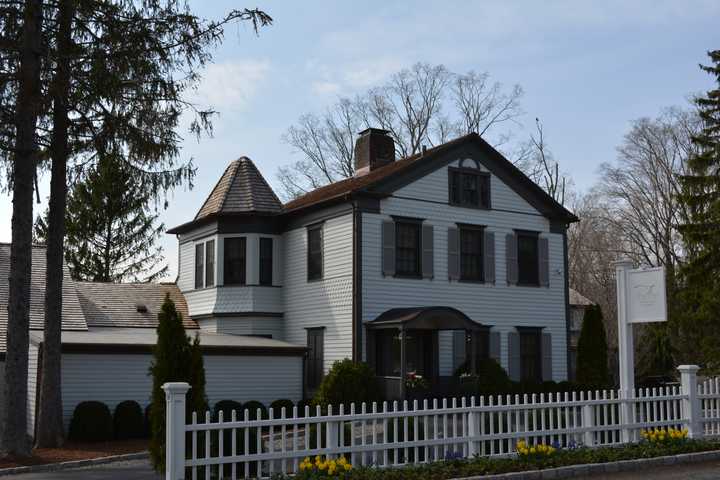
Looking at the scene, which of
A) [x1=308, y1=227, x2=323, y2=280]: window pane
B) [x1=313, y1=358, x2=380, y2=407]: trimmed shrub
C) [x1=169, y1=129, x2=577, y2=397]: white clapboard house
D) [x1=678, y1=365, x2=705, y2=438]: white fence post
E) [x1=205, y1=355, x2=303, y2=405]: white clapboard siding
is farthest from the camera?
[x1=308, y1=227, x2=323, y2=280]: window pane

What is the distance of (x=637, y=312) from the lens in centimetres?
1407

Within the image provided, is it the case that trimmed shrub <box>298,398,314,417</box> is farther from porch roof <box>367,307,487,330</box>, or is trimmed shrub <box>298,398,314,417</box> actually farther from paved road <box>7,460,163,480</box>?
paved road <box>7,460,163,480</box>

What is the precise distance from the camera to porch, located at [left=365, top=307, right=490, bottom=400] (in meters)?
21.5

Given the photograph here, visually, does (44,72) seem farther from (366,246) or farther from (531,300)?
(531,300)

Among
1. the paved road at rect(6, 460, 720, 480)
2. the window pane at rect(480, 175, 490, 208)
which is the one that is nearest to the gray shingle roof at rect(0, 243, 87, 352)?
the paved road at rect(6, 460, 720, 480)

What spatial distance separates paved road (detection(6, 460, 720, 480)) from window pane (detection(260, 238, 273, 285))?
34.4ft

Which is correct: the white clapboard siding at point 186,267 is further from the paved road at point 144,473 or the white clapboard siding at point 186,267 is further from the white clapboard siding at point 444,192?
the paved road at point 144,473

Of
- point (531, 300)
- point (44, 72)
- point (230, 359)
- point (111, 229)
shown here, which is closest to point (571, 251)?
point (531, 300)

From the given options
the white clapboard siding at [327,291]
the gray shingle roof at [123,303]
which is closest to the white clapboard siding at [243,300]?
the white clapboard siding at [327,291]

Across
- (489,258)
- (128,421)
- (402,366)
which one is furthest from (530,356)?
(128,421)

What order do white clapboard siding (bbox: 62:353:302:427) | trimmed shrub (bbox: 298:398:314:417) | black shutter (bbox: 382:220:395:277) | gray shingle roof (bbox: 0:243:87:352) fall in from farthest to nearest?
black shutter (bbox: 382:220:395:277)
gray shingle roof (bbox: 0:243:87:352)
trimmed shrub (bbox: 298:398:314:417)
white clapboard siding (bbox: 62:353:302:427)

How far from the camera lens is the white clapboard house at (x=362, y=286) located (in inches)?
868

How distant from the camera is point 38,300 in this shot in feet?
75.6

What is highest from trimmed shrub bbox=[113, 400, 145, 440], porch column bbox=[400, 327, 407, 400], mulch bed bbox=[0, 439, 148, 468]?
porch column bbox=[400, 327, 407, 400]
